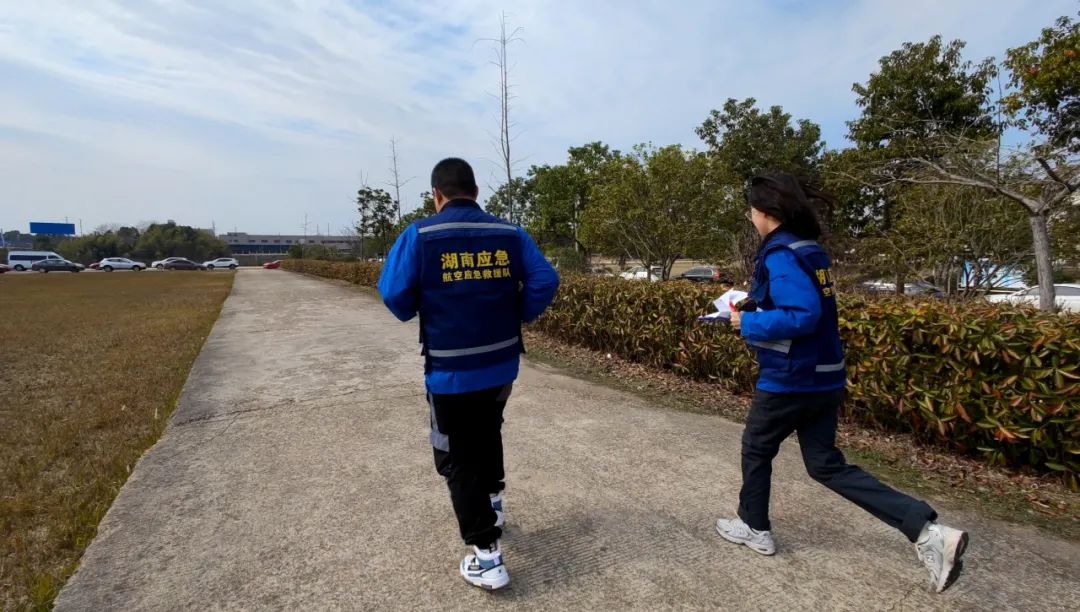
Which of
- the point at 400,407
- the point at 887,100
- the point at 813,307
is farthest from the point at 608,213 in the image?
the point at 813,307

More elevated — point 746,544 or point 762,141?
point 762,141

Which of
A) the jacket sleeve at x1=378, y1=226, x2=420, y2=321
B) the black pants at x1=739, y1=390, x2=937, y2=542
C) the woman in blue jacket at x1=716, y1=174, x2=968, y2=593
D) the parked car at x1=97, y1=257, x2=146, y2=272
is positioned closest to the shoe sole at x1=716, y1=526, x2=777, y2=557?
the black pants at x1=739, y1=390, x2=937, y2=542

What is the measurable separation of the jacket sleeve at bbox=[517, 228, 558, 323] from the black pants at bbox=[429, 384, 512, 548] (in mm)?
361

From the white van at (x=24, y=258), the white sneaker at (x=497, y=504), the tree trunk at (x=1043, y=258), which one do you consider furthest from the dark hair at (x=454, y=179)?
the white van at (x=24, y=258)

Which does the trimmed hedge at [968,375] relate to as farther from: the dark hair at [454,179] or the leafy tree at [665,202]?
the leafy tree at [665,202]

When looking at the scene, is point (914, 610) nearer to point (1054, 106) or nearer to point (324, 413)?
point (324, 413)

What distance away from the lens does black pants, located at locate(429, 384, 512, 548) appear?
80.6 inches

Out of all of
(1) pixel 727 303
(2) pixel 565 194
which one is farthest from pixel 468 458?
(2) pixel 565 194

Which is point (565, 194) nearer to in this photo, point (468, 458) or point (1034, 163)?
point (1034, 163)

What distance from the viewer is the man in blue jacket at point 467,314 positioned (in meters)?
1.98

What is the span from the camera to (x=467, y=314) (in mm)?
2020

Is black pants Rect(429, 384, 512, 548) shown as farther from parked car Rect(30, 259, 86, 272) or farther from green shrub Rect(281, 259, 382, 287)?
parked car Rect(30, 259, 86, 272)

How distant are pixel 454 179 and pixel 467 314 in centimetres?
55

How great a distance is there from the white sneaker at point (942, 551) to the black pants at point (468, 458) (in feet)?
5.29
